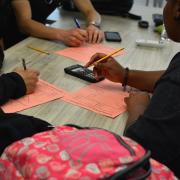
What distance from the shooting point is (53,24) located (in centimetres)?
205

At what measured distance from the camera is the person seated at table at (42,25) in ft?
5.69

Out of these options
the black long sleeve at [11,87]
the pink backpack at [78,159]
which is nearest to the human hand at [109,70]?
the black long sleeve at [11,87]

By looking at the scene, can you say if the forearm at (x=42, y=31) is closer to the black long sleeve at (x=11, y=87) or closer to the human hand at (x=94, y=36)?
the human hand at (x=94, y=36)

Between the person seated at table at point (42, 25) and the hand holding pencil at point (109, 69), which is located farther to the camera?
the person seated at table at point (42, 25)

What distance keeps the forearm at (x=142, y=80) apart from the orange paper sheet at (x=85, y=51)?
0.92 ft

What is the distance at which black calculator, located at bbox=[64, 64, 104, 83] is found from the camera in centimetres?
131

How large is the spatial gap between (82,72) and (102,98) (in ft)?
0.67

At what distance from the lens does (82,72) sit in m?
1.35

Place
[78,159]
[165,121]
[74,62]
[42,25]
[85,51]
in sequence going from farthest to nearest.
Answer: [42,25]
[85,51]
[74,62]
[165,121]
[78,159]

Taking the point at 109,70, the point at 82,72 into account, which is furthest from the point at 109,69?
the point at 82,72

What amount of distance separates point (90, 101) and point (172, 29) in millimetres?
370

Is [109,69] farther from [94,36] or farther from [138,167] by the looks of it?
[138,167]

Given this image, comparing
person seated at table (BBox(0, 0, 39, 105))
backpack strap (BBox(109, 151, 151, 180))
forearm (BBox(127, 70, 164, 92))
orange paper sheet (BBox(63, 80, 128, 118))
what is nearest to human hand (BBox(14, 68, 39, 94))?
person seated at table (BBox(0, 0, 39, 105))

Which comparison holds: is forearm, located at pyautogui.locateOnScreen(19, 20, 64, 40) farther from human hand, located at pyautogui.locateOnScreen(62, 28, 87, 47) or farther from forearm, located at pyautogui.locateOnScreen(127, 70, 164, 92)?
forearm, located at pyautogui.locateOnScreen(127, 70, 164, 92)
